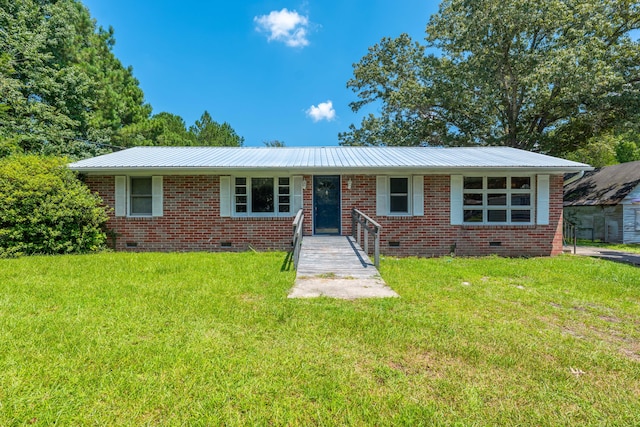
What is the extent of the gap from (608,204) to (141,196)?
20391 mm

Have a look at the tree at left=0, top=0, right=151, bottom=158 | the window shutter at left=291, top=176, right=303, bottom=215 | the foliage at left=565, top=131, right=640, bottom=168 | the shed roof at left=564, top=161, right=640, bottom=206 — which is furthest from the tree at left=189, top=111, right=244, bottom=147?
the foliage at left=565, top=131, right=640, bottom=168

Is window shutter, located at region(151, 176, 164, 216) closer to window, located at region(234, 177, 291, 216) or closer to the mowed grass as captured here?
window, located at region(234, 177, 291, 216)

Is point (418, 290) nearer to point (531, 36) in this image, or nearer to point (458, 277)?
point (458, 277)

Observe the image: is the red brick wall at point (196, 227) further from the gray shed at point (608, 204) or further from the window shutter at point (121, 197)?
the gray shed at point (608, 204)

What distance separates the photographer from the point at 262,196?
9.84 meters

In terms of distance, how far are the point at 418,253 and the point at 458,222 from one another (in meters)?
1.58

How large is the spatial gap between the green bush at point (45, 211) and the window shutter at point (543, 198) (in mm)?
13177

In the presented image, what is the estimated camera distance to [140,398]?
2439 millimetres

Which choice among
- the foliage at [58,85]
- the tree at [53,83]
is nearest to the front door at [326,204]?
the foliage at [58,85]

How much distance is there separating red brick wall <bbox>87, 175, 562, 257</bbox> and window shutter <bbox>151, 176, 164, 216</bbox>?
0.16 meters

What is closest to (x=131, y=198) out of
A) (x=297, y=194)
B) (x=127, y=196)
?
(x=127, y=196)

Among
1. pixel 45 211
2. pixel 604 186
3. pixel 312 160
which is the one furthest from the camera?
pixel 604 186

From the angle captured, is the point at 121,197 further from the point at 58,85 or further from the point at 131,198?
the point at 58,85

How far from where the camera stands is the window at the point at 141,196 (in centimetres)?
973
